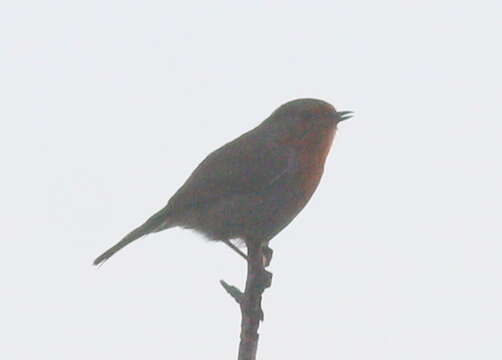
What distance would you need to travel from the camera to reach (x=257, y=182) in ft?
29.8

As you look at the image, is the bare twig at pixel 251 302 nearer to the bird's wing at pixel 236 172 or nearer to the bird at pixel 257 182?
the bird at pixel 257 182

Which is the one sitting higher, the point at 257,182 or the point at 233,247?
the point at 257,182

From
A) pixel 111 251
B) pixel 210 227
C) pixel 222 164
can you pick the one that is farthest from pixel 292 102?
pixel 111 251

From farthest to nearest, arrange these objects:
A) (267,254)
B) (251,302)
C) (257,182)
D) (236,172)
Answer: (236,172) → (257,182) → (267,254) → (251,302)

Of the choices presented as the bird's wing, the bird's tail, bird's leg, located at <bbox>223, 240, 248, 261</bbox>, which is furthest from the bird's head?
the bird's tail

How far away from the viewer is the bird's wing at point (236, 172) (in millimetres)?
9109

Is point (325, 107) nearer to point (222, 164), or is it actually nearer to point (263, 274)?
point (222, 164)

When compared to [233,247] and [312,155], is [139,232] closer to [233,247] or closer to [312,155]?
[233,247]

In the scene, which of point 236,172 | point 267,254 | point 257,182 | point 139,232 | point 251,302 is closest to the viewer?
point 251,302

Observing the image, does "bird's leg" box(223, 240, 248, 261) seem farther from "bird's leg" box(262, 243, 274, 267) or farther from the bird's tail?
"bird's leg" box(262, 243, 274, 267)

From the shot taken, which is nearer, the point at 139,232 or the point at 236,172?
the point at 236,172

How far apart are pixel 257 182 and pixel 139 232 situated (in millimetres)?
1362

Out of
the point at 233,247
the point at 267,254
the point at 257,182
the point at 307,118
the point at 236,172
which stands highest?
the point at 307,118

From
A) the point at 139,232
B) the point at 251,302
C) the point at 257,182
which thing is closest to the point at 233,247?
the point at 257,182
